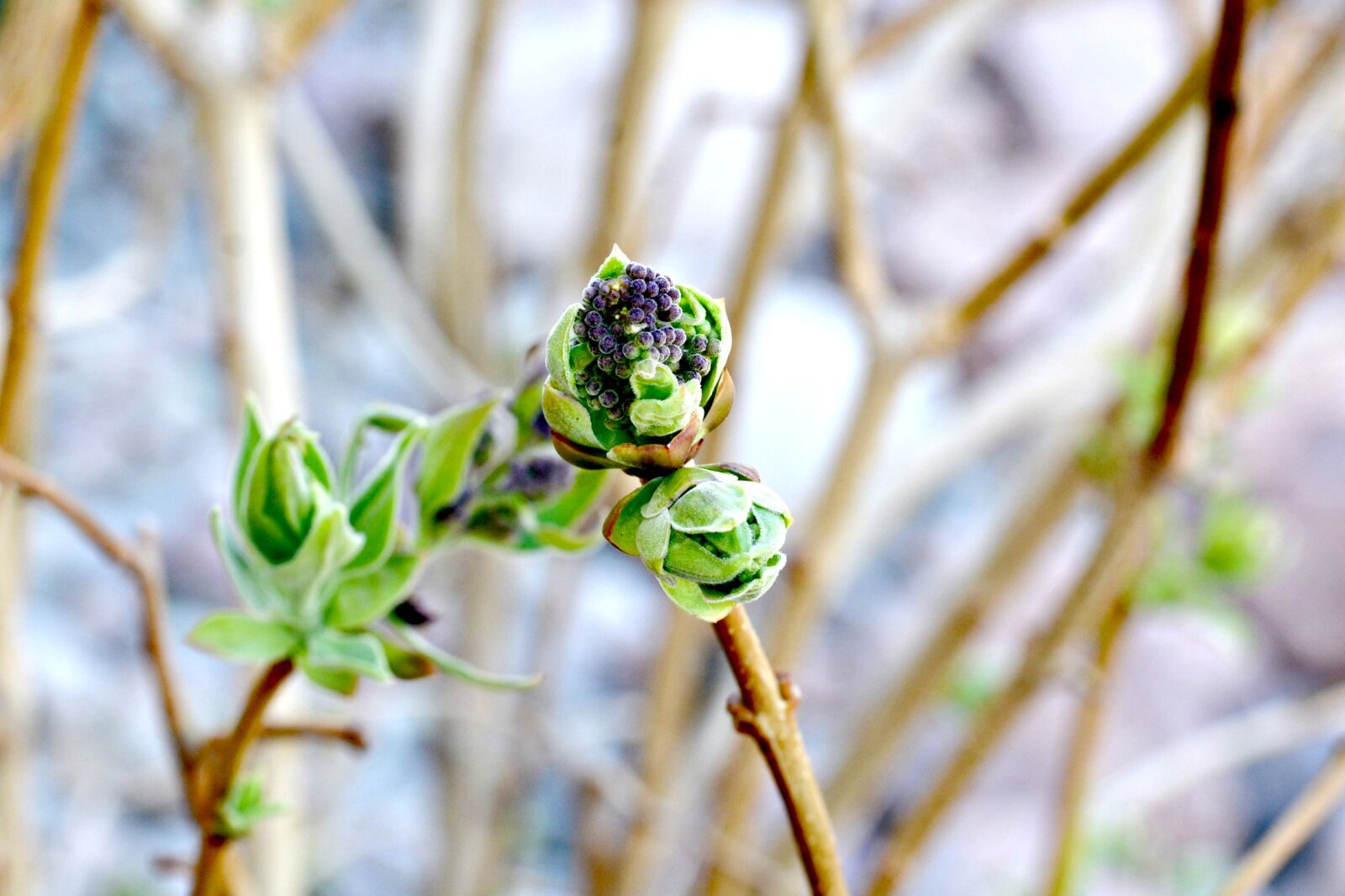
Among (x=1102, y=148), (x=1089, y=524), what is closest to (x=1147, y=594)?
(x=1089, y=524)

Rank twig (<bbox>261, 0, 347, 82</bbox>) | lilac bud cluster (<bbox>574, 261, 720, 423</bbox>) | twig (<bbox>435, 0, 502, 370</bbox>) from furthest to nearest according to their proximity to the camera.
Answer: twig (<bbox>435, 0, 502, 370</bbox>) < twig (<bbox>261, 0, 347, 82</bbox>) < lilac bud cluster (<bbox>574, 261, 720, 423</bbox>)

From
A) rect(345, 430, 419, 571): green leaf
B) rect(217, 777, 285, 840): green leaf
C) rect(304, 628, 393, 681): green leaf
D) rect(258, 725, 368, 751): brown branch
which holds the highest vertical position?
rect(345, 430, 419, 571): green leaf

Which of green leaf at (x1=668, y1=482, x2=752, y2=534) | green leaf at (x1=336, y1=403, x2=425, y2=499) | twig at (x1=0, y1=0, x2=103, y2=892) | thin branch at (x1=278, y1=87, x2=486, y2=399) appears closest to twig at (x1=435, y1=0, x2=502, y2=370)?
thin branch at (x1=278, y1=87, x2=486, y2=399)

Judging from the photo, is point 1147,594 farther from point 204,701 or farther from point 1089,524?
point 204,701

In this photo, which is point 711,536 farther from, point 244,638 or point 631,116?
point 631,116

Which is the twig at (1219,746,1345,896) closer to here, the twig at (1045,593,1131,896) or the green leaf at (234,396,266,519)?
the twig at (1045,593,1131,896)

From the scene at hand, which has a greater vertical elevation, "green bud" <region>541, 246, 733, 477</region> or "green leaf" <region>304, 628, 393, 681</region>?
"green bud" <region>541, 246, 733, 477</region>

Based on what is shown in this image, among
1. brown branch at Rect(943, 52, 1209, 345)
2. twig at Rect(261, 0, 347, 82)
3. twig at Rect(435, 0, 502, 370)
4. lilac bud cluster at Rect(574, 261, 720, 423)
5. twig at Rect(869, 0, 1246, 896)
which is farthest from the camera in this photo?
twig at Rect(435, 0, 502, 370)
